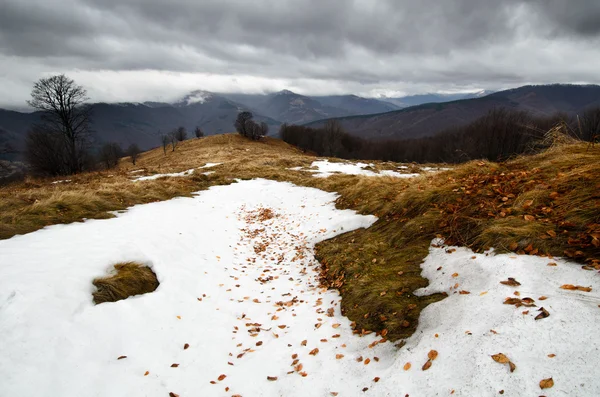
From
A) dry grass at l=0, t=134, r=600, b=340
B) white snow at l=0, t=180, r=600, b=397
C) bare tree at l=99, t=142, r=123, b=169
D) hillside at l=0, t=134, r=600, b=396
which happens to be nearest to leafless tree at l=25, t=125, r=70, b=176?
dry grass at l=0, t=134, r=600, b=340

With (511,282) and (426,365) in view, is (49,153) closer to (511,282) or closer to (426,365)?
(426,365)

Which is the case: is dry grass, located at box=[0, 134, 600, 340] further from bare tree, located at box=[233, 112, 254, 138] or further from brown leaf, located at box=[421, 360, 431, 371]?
bare tree, located at box=[233, 112, 254, 138]

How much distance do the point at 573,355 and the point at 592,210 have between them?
2827mm

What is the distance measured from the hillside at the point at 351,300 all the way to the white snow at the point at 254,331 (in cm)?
2

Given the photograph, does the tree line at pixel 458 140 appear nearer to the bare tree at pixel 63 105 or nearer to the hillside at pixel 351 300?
the hillside at pixel 351 300

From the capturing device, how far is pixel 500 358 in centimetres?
277

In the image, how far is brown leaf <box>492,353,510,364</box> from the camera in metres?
2.73

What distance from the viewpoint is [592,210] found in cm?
411

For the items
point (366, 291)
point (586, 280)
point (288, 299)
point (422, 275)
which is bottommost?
point (288, 299)

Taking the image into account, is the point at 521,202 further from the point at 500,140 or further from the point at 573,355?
the point at 500,140

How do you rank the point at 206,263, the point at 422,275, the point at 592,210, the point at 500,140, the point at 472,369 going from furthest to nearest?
the point at 500,140 < the point at 206,263 < the point at 422,275 < the point at 592,210 < the point at 472,369

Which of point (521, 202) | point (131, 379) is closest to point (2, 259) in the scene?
point (131, 379)

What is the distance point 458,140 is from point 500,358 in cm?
9533

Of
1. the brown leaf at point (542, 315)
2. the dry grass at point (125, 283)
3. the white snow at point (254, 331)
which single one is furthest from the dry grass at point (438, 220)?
the dry grass at point (125, 283)
